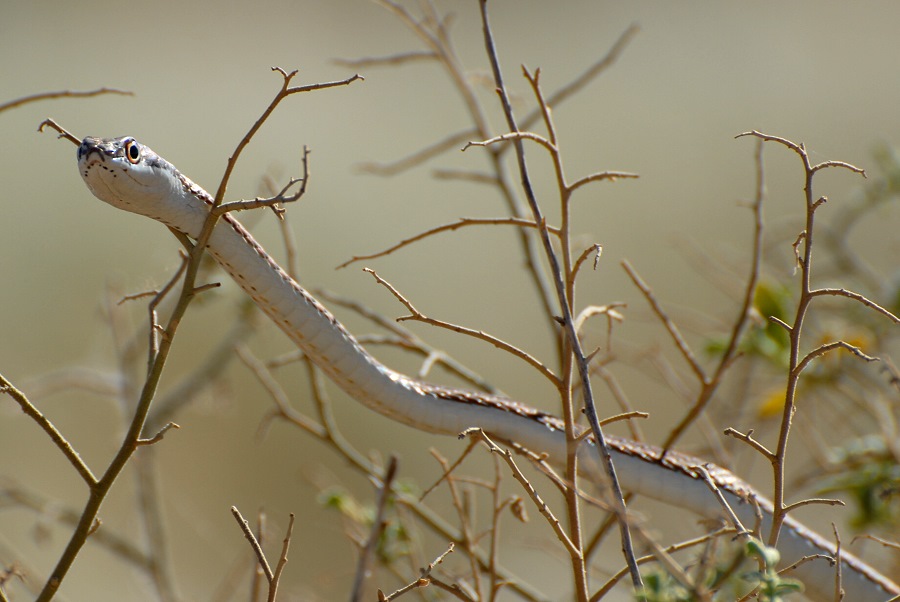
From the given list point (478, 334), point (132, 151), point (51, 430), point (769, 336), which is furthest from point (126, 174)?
point (769, 336)

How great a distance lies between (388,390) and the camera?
184 cm

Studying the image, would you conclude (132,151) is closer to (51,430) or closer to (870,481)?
(51,430)

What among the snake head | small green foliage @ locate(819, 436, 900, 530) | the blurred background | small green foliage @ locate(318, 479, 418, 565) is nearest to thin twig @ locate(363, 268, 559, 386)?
the snake head

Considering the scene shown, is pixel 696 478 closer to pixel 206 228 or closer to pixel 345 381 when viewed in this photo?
pixel 345 381

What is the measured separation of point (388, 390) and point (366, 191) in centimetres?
600

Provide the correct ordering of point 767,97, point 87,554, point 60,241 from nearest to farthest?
point 87,554 → point 60,241 → point 767,97

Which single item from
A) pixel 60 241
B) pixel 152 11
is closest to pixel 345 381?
pixel 60 241

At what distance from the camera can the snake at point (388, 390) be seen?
4.99 ft

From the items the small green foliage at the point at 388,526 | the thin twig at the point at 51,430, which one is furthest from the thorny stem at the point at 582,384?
the small green foliage at the point at 388,526

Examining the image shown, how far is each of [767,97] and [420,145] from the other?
362 centimetres

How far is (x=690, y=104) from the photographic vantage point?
9.28 meters

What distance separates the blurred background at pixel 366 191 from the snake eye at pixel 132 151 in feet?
9.00

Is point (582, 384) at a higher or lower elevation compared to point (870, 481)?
lower

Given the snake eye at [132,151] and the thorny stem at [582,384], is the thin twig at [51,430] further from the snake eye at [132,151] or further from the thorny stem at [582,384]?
the thorny stem at [582,384]
